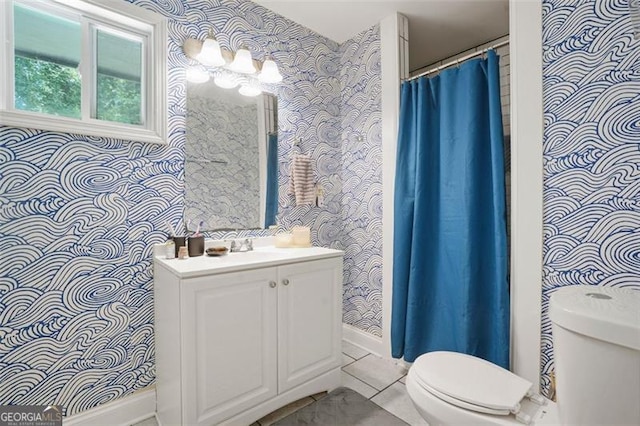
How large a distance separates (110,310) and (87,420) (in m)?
0.50

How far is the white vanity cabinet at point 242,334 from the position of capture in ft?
4.22

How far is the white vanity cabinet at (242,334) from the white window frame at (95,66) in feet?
2.35

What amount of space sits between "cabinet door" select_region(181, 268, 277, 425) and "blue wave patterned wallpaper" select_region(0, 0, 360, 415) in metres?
0.50

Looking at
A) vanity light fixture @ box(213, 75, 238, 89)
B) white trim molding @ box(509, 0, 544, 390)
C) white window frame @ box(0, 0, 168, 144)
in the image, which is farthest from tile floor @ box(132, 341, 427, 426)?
vanity light fixture @ box(213, 75, 238, 89)

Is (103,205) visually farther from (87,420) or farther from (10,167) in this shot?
(87,420)

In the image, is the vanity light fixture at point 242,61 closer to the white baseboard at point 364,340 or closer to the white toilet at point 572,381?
the white toilet at point 572,381

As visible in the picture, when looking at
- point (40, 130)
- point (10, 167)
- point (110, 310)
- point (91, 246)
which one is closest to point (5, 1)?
point (40, 130)

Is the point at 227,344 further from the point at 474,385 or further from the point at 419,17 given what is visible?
the point at 419,17

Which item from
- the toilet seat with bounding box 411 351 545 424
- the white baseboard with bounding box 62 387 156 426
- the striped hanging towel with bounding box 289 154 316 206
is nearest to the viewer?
the toilet seat with bounding box 411 351 545 424

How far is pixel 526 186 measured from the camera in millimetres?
1509

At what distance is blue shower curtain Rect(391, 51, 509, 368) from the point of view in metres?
1.65

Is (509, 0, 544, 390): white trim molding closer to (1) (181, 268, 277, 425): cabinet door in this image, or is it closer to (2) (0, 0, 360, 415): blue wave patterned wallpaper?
(1) (181, 268, 277, 425): cabinet door

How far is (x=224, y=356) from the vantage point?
136 centimetres

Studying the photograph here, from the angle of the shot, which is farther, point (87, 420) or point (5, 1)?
point (87, 420)
